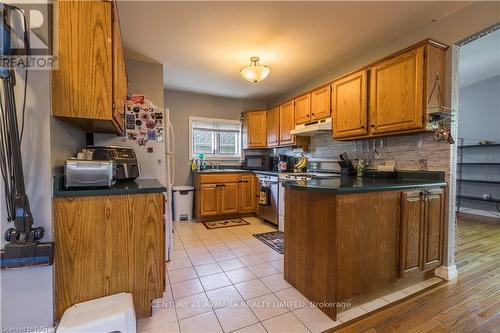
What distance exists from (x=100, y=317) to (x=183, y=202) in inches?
118

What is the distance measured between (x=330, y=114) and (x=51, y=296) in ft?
10.6

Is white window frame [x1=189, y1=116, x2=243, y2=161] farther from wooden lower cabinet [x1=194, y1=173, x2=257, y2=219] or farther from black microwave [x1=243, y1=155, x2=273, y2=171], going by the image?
wooden lower cabinet [x1=194, y1=173, x2=257, y2=219]

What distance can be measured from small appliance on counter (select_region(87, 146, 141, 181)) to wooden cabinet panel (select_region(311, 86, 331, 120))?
251cm

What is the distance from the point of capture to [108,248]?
4.54ft

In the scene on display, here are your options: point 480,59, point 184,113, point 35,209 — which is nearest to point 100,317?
point 35,209

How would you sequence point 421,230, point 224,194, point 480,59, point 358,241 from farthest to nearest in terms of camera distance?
point 224,194 < point 480,59 < point 421,230 < point 358,241

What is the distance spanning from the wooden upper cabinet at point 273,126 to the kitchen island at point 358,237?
2.41m

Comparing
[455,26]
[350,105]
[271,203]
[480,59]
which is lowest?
[271,203]

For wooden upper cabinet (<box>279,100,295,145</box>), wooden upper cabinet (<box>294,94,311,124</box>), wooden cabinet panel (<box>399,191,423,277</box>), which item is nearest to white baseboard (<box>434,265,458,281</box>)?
wooden cabinet panel (<box>399,191,423,277</box>)

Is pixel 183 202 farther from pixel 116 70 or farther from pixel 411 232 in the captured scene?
pixel 411 232

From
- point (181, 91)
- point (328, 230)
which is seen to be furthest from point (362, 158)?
point (181, 91)

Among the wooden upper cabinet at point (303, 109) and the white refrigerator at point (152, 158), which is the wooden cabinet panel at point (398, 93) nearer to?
the wooden upper cabinet at point (303, 109)

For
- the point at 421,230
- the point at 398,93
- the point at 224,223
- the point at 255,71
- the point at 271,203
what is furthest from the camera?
the point at 224,223

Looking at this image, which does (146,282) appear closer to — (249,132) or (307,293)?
(307,293)
